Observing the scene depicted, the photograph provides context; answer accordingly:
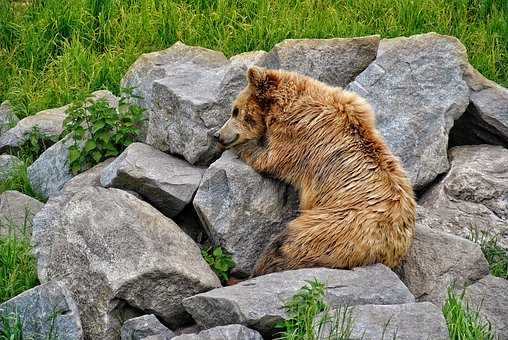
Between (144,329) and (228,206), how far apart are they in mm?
1301

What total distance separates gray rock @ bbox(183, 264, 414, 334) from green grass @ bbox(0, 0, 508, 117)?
4.16m

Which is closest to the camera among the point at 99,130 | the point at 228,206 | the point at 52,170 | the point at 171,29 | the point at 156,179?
the point at 228,206

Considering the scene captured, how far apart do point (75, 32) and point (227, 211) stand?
167 inches

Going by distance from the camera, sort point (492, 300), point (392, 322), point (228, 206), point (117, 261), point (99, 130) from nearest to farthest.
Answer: point (392, 322)
point (117, 261)
point (492, 300)
point (228, 206)
point (99, 130)

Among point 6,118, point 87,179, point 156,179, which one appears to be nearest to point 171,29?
point 6,118

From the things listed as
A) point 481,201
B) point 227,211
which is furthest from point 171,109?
point 481,201

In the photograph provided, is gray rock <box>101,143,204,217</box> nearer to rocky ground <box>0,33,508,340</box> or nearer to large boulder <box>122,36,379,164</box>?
rocky ground <box>0,33,508,340</box>

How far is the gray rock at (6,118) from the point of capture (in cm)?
981

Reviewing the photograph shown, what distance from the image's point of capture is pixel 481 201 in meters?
7.93

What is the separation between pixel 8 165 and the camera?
9031 millimetres

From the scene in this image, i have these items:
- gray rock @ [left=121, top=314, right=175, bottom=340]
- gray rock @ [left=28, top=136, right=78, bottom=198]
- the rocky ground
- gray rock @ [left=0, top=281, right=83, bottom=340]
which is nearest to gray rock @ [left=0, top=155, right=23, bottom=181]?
the rocky ground

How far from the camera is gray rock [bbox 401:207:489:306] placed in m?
6.93

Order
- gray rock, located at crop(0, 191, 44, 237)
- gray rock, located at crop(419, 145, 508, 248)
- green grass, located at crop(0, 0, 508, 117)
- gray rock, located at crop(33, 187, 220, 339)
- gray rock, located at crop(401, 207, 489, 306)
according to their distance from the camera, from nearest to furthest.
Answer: gray rock, located at crop(33, 187, 220, 339) → gray rock, located at crop(401, 207, 489, 306) → gray rock, located at crop(0, 191, 44, 237) → gray rock, located at crop(419, 145, 508, 248) → green grass, located at crop(0, 0, 508, 117)

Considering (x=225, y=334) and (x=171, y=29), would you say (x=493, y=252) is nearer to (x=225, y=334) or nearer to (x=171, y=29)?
(x=225, y=334)
